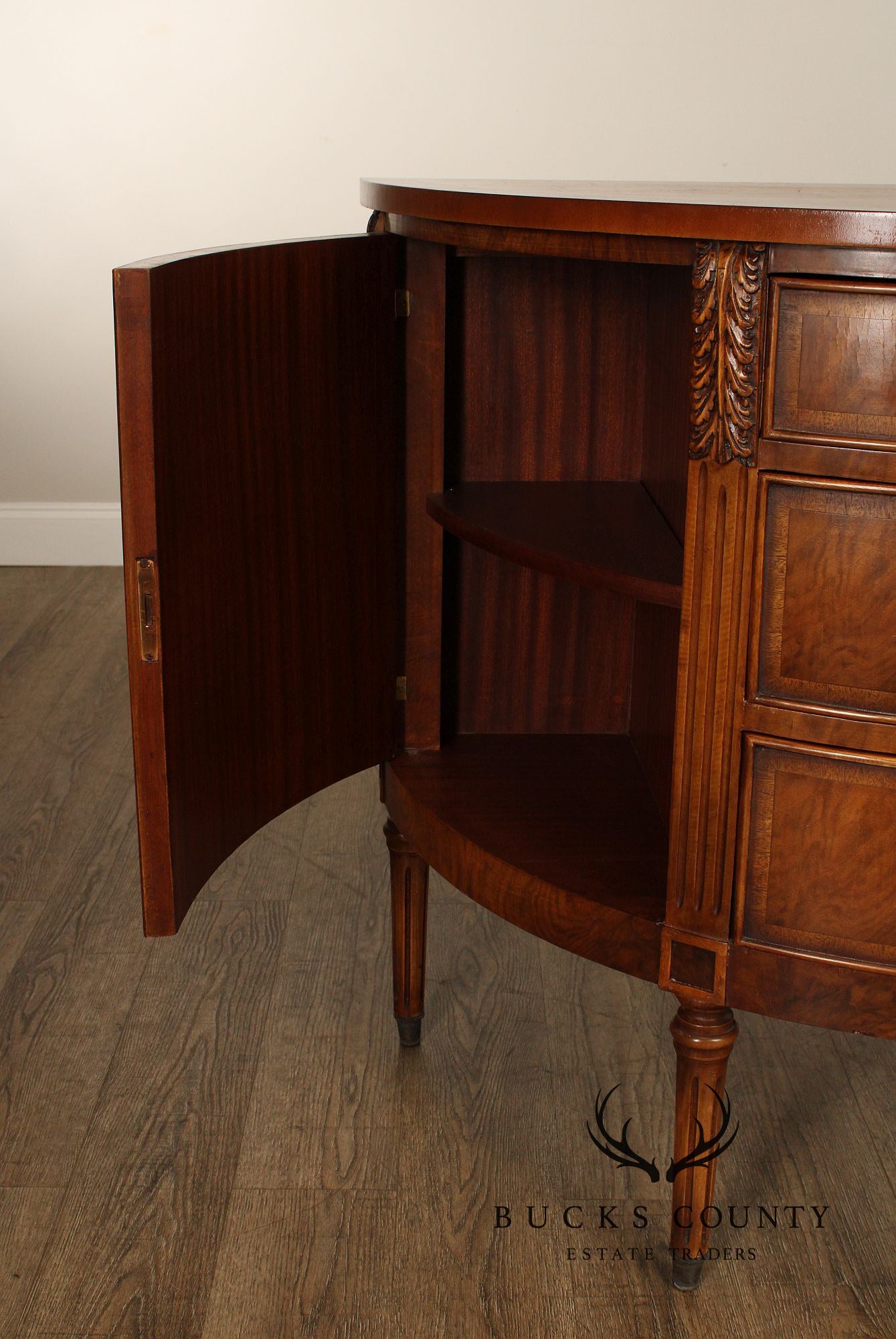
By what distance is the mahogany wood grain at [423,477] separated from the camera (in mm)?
1322

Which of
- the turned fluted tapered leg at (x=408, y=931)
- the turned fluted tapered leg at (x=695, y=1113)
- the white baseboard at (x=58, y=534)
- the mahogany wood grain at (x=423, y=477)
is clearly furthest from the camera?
the white baseboard at (x=58, y=534)

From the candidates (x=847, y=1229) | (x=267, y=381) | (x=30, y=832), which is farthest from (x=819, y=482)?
(x=30, y=832)

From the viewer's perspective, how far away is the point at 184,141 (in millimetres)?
3221

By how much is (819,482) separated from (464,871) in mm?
552

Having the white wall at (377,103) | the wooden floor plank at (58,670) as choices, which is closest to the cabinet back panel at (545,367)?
the wooden floor plank at (58,670)

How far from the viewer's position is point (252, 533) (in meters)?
1.17

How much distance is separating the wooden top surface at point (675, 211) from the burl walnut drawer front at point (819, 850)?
1.24ft

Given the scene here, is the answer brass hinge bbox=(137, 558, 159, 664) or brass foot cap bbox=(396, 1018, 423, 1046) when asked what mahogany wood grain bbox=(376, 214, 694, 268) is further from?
brass foot cap bbox=(396, 1018, 423, 1046)

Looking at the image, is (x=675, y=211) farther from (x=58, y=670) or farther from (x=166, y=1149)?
(x=58, y=670)

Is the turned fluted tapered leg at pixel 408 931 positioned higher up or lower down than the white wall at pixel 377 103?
lower down

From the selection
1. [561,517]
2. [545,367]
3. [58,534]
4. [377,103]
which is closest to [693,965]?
[561,517]

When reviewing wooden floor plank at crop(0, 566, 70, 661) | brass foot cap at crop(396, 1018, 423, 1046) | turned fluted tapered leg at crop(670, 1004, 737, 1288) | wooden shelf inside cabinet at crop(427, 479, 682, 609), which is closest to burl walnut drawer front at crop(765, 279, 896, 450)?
wooden shelf inside cabinet at crop(427, 479, 682, 609)

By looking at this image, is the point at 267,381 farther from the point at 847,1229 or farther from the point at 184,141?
the point at 184,141

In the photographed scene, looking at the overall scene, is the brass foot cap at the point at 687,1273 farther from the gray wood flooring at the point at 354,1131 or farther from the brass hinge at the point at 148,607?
the brass hinge at the point at 148,607
